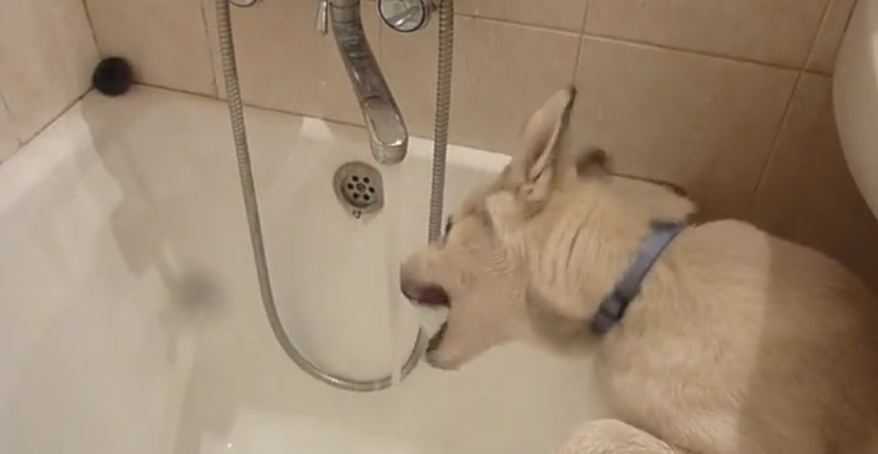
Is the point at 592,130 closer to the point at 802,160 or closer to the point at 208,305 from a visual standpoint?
the point at 802,160

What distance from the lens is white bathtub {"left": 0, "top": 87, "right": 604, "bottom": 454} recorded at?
3.88 feet

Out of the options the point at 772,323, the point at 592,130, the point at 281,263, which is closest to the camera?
the point at 772,323

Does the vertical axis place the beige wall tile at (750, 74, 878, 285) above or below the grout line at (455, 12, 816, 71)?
below

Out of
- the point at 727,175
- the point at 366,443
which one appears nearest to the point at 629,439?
the point at 727,175

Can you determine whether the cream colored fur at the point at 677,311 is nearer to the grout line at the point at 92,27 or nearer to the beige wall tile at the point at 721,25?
the beige wall tile at the point at 721,25

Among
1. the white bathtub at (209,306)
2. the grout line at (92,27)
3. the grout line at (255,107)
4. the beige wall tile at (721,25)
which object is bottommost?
the white bathtub at (209,306)

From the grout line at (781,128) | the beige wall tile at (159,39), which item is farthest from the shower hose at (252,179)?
the grout line at (781,128)

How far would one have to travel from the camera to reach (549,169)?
32.9 inches

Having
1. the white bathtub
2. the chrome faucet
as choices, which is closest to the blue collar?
the chrome faucet

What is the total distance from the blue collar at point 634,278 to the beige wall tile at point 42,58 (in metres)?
0.85

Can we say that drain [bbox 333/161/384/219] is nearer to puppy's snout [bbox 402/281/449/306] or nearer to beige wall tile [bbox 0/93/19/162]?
puppy's snout [bbox 402/281/449/306]

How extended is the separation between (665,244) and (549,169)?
0.16 metres

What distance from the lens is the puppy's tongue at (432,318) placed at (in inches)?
40.8

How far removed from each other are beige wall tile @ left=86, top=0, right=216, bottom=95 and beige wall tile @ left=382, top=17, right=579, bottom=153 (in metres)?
0.30
